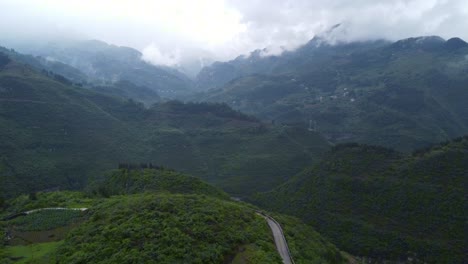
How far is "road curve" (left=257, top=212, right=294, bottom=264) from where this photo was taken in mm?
49312

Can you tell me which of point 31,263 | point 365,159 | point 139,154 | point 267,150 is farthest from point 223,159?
point 31,263

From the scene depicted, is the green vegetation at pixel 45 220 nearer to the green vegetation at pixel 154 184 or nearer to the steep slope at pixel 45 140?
the green vegetation at pixel 154 184

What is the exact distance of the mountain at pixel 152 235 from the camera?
41.3 meters

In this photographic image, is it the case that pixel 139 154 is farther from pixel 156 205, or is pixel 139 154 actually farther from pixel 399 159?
pixel 156 205

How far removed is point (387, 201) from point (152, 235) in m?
74.2

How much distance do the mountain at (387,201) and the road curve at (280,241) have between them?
34.0 m

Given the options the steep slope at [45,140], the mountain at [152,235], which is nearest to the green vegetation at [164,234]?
the mountain at [152,235]

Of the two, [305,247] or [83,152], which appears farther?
[83,152]

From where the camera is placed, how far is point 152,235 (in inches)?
A: 1716

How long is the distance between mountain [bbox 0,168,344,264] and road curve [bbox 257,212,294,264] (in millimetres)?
985

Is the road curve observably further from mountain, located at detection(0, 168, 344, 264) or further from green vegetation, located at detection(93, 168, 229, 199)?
green vegetation, located at detection(93, 168, 229, 199)

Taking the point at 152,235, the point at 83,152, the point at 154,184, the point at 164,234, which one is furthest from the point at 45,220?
the point at 83,152

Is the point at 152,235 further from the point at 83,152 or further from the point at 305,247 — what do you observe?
the point at 83,152

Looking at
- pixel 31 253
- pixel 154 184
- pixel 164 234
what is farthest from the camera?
pixel 154 184
